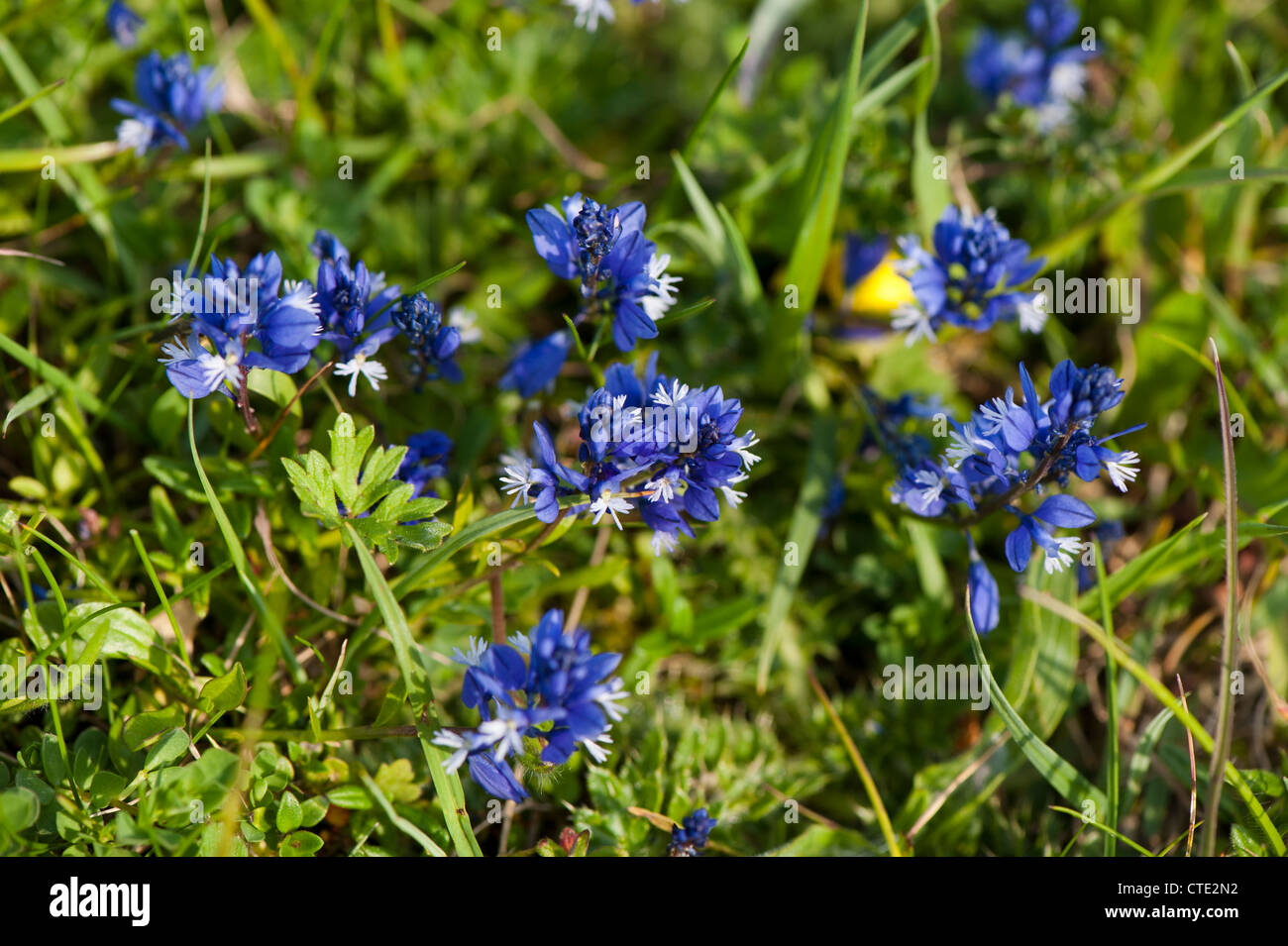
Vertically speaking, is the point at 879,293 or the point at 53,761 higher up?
the point at 879,293

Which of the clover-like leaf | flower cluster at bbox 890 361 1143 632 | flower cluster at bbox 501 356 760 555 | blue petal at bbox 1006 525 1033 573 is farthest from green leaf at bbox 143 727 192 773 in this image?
blue petal at bbox 1006 525 1033 573

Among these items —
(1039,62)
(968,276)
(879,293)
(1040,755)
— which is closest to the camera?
(1040,755)

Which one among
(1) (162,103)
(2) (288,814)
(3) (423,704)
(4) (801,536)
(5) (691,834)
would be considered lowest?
(5) (691,834)

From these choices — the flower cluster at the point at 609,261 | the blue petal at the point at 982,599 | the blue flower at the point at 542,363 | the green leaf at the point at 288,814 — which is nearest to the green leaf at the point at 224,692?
the green leaf at the point at 288,814

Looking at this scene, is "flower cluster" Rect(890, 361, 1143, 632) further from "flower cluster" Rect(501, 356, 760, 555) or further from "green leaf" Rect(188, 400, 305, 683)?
"green leaf" Rect(188, 400, 305, 683)

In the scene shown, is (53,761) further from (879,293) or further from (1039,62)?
(1039,62)

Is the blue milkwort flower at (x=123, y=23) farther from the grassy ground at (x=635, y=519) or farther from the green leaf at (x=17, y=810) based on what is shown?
the green leaf at (x=17, y=810)

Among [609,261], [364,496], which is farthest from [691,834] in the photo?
[609,261]
